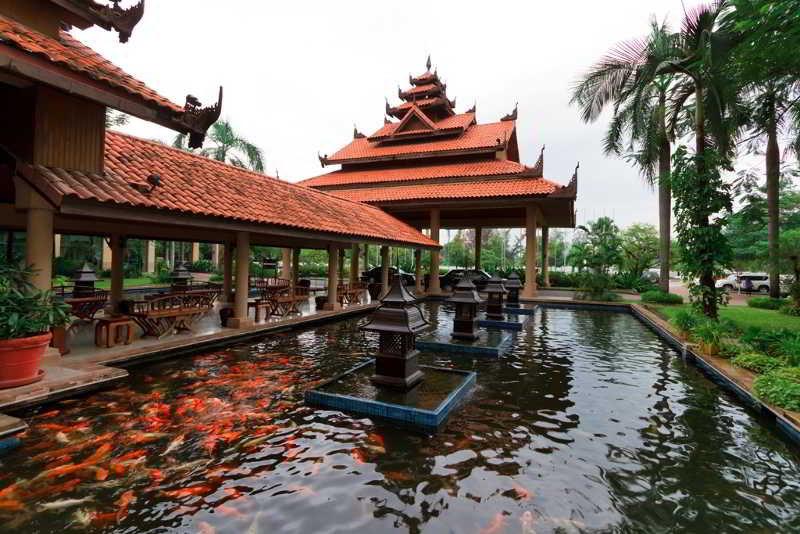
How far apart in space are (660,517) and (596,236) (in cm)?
1781

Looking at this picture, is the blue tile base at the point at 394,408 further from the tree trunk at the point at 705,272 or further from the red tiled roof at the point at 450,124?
the red tiled roof at the point at 450,124

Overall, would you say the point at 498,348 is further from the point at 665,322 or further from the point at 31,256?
the point at 31,256

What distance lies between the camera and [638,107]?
16.1 metres

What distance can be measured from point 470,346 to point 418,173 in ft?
49.6

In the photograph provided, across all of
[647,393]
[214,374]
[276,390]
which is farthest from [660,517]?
[214,374]

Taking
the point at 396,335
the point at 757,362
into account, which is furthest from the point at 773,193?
the point at 396,335

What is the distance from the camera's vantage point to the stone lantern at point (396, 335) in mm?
5812

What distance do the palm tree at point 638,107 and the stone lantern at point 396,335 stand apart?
43.5 ft

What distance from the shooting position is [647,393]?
6.37 meters

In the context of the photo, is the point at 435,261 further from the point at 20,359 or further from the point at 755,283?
the point at 755,283

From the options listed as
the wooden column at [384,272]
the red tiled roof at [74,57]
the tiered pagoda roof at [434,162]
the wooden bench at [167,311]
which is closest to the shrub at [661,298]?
the tiered pagoda roof at [434,162]

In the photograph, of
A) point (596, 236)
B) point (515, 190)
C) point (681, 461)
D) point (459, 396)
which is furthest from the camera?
point (596, 236)

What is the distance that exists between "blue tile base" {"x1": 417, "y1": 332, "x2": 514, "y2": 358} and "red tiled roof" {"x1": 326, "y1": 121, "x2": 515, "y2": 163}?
14600 millimetres

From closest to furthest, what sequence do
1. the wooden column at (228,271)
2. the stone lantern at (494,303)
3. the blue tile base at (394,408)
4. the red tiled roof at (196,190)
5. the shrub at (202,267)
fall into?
the blue tile base at (394,408)
the red tiled roof at (196,190)
the stone lantern at (494,303)
the wooden column at (228,271)
the shrub at (202,267)
